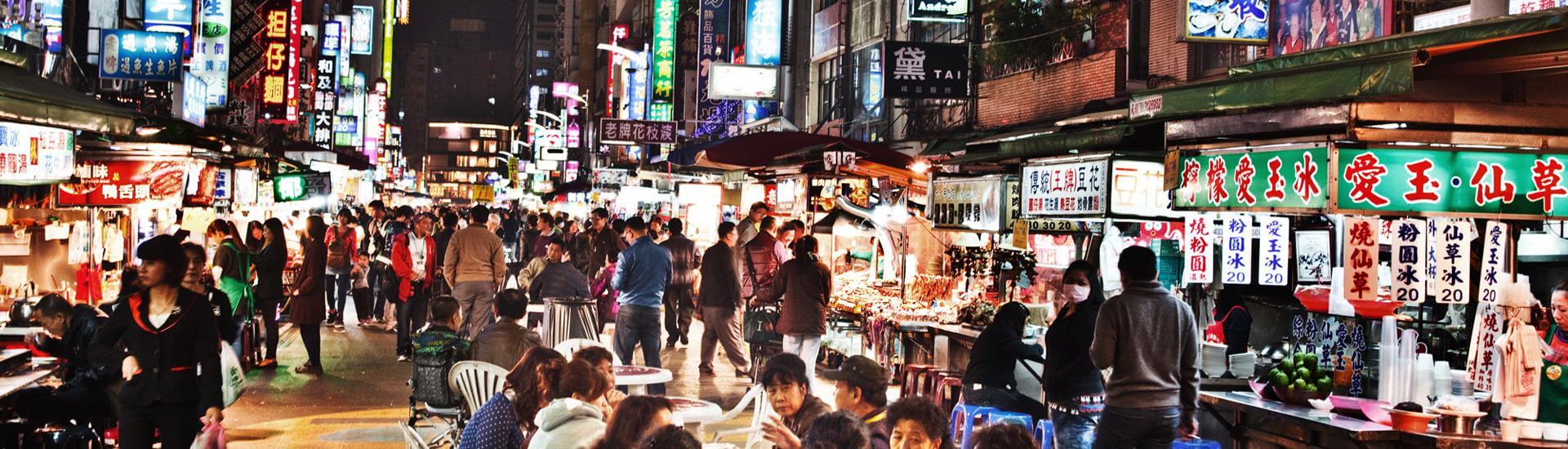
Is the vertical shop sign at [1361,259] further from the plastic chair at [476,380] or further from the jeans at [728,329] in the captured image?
the jeans at [728,329]

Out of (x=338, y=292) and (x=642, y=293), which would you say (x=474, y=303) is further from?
(x=338, y=292)

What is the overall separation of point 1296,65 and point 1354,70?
2.89 ft

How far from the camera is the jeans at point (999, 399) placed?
32.2 feet

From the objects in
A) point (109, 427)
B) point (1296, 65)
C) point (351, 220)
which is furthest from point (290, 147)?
point (1296, 65)

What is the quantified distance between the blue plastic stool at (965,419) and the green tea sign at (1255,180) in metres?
2.00

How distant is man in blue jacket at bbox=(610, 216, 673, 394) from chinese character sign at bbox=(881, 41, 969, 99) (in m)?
6.30

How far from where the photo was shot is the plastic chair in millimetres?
9148

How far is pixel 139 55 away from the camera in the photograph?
18.2 metres

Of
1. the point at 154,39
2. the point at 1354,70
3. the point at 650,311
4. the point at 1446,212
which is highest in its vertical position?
the point at 154,39

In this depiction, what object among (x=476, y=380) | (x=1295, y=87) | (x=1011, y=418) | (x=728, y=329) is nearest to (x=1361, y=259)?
(x=1295, y=87)

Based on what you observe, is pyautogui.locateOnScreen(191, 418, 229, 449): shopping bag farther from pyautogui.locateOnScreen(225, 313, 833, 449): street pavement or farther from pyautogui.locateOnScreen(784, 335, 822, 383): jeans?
pyautogui.locateOnScreen(784, 335, 822, 383): jeans

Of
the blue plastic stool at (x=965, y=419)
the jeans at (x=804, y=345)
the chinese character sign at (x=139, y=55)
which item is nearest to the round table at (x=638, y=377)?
the blue plastic stool at (x=965, y=419)

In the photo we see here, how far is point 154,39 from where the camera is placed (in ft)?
59.6

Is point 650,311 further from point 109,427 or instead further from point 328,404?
point 109,427
